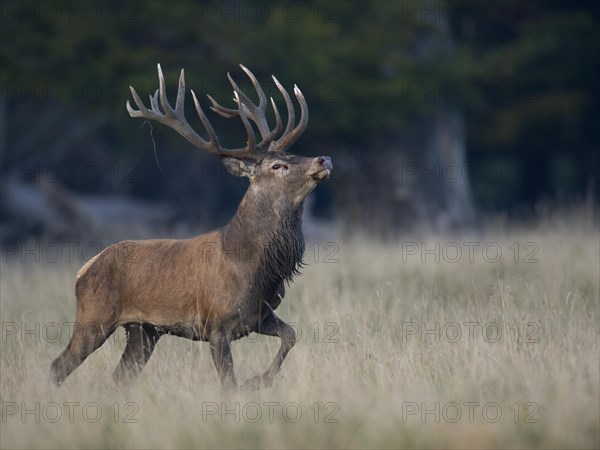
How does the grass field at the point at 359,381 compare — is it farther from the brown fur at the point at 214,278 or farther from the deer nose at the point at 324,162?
the deer nose at the point at 324,162

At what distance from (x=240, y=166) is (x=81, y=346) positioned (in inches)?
69.7

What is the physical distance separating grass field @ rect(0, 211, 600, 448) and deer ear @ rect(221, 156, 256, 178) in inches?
51.2

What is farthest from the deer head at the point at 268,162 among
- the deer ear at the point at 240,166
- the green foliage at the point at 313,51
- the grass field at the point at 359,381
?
the green foliage at the point at 313,51

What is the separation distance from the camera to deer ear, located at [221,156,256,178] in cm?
815

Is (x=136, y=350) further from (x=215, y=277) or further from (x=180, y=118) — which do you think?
(x=180, y=118)

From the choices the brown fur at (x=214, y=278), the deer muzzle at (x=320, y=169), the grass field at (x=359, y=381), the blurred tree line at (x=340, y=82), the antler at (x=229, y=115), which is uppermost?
the blurred tree line at (x=340, y=82)

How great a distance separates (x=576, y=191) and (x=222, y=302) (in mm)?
22408

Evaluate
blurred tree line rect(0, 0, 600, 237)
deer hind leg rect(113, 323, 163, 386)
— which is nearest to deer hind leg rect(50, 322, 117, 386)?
deer hind leg rect(113, 323, 163, 386)

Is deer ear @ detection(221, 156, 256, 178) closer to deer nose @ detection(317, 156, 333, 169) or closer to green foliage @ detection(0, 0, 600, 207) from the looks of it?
deer nose @ detection(317, 156, 333, 169)

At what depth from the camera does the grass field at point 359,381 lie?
19.8 feet

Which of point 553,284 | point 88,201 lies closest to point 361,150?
point 88,201

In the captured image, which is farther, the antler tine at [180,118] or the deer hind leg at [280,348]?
the antler tine at [180,118]

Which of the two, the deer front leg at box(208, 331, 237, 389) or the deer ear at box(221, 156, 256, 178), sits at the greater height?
the deer ear at box(221, 156, 256, 178)

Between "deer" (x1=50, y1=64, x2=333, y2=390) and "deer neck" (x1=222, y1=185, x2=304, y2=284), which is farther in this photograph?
"deer neck" (x1=222, y1=185, x2=304, y2=284)
